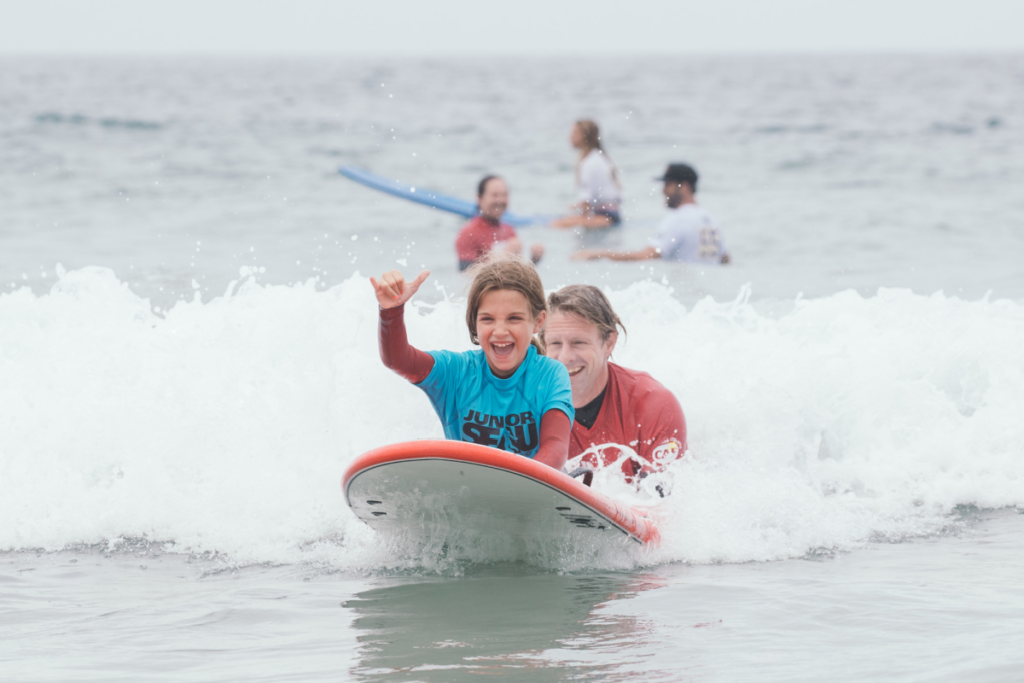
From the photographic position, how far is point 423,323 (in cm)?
641

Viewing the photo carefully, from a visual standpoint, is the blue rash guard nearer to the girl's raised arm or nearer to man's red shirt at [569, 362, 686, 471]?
the girl's raised arm

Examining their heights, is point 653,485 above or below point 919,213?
below

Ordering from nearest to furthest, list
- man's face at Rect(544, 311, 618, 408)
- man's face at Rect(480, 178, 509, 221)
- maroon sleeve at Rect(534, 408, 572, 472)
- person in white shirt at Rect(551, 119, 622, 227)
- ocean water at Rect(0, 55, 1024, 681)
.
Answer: ocean water at Rect(0, 55, 1024, 681) → maroon sleeve at Rect(534, 408, 572, 472) → man's face at Rect(544, 311, 618, 408) → man's face at Rect(480, 178, 509, 221) → person in white shirt at Rect(551, 119, 622, 227)

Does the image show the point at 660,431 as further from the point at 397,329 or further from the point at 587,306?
the point at 397,329

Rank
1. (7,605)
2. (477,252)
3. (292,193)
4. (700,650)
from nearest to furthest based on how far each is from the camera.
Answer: (700,650) → (7,605) → (477,252) → (292,193)

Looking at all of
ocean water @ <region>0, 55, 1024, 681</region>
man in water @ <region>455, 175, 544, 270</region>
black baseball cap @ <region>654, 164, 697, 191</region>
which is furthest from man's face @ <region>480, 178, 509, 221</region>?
black baseball cap @ <region>654, 164, 697, 191</region>

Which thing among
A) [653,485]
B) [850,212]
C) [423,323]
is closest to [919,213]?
[850,212]

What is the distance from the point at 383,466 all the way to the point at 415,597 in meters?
0.50

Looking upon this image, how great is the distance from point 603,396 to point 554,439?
76 centimetres

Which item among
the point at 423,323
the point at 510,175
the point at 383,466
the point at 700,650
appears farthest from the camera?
the point at 510,175

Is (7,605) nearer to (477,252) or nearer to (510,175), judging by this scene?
(477,252)

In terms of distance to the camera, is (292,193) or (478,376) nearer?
(478,376)

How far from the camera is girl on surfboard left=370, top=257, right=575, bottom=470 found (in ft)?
11.7

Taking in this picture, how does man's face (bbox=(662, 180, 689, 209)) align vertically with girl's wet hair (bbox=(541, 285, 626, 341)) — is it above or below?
above
